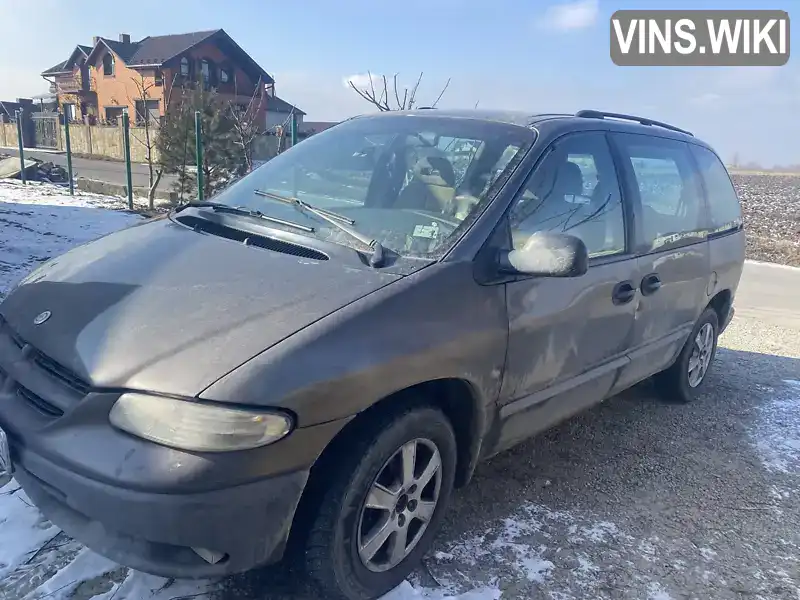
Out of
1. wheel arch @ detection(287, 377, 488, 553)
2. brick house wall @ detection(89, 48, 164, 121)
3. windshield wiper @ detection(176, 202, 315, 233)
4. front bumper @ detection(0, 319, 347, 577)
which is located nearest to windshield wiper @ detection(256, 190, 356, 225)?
windshield wiper @ detection(176, 202, 315, 233)

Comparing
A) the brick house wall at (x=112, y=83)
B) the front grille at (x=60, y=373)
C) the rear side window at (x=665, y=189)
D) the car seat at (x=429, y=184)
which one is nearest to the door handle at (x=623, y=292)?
the rear side window at (x=665, y=189)

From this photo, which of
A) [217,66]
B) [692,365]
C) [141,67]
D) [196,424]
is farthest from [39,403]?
[217,66]

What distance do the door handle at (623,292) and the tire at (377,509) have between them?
4.23 ft

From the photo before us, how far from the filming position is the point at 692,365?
16.1 ft

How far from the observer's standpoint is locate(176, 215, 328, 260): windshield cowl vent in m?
2.64

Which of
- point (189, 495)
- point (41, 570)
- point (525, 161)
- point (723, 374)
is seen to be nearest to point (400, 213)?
point (525, 161)

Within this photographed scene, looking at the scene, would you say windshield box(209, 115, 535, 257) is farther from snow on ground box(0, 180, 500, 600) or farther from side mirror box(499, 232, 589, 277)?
snow on ground box(0, 180, 500, 600)

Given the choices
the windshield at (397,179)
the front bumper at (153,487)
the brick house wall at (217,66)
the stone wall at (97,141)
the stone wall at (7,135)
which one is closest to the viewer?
the front bumper at (153,487)

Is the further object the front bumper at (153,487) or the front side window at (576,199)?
the front side window at (576,199)

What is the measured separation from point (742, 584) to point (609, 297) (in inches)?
54.4

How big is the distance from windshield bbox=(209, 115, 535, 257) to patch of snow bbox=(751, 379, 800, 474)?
2470mm

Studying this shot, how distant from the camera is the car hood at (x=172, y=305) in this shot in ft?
6.75

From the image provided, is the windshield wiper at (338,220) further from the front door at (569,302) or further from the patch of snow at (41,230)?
the patch of snow at (41,230)

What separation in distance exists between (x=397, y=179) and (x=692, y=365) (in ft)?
9.68
